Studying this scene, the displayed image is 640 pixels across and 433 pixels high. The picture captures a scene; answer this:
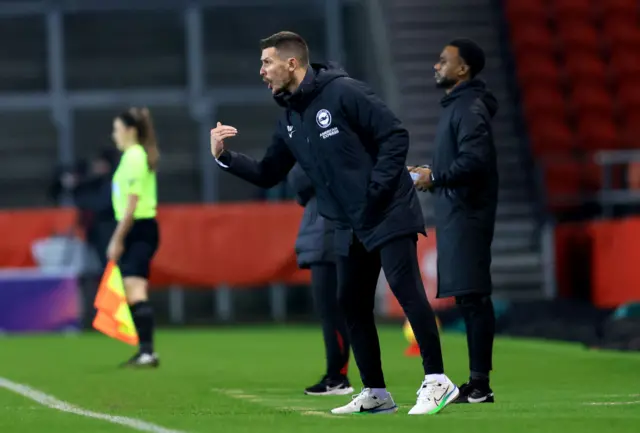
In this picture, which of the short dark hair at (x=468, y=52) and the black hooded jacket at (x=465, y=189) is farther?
the short dark hair at (x=468, y=52)

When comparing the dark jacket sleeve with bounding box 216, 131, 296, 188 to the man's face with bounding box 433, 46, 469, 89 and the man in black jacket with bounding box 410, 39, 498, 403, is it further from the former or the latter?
the man's face with bounding box 433, 46, 469, 89

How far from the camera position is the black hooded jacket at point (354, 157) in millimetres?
7484

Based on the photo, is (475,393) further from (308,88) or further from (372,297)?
(308,88)

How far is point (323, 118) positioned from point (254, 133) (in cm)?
1603

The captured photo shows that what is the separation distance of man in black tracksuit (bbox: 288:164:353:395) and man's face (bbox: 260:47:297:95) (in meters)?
1.98

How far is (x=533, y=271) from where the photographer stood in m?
19.8

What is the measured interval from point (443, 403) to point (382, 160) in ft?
3.84

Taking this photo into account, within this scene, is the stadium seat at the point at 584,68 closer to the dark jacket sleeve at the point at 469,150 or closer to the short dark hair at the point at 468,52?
the short dark hair at the point at 468,52

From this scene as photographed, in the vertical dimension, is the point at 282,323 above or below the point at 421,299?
below

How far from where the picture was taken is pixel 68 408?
8367 millimetres

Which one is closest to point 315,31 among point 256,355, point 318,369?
point 256,355

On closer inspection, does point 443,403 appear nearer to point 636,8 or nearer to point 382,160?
point 382,160

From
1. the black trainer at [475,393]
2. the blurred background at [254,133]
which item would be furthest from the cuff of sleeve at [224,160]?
the blurred background at [254,133]

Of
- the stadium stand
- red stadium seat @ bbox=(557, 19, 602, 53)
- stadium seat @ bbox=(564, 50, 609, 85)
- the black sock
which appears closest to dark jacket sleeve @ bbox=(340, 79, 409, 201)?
the black sock
